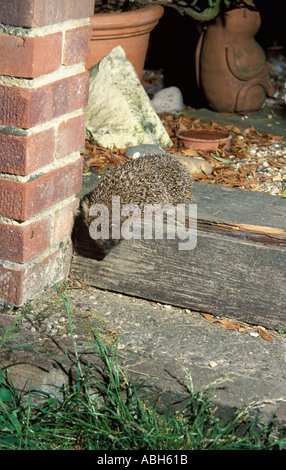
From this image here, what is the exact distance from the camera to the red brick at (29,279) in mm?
2945

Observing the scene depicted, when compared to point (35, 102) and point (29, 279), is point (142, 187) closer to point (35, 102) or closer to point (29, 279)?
point (29, 279)

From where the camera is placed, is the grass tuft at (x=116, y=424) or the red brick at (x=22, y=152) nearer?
the grass tuft at (x=116, y=424)

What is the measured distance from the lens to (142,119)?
4539mm

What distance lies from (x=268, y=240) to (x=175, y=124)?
2.42 m

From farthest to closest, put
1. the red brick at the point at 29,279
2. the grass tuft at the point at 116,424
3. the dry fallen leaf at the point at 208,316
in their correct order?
the dry fallen leaf at the point at 208,316, the red brick at the point at 29,279, the grass tuft at the point at 116,424

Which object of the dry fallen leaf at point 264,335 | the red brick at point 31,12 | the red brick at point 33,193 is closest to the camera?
the red brick at point 31,12

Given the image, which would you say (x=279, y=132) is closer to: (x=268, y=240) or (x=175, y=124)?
(x=175, y=124)

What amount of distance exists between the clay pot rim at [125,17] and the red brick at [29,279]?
95.3 inches

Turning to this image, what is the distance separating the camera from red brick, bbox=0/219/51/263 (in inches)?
112

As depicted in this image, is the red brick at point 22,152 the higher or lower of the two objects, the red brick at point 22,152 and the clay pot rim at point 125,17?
the lower

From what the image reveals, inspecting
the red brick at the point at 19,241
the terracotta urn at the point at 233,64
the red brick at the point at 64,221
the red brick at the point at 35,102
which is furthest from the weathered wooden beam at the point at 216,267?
the terracotta urn at the point at 233,64

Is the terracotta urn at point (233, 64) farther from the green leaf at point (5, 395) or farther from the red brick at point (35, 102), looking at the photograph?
the green leaf at point (5, 395)

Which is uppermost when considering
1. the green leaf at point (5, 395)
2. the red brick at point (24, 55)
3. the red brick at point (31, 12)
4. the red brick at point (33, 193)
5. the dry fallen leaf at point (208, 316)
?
the red brick at point (31, 12)
